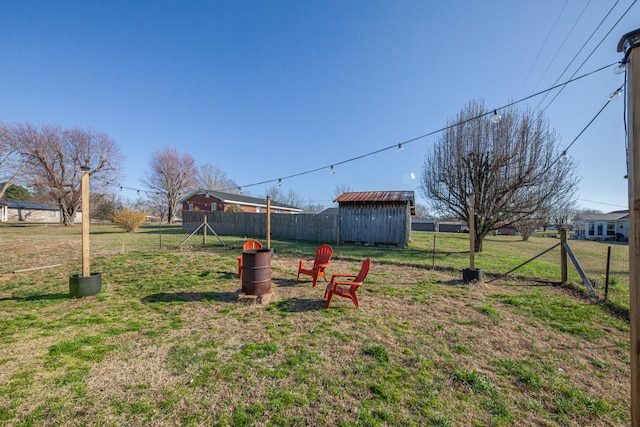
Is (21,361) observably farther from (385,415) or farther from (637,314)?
(637,314)

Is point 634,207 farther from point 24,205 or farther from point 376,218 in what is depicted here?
point 24,205

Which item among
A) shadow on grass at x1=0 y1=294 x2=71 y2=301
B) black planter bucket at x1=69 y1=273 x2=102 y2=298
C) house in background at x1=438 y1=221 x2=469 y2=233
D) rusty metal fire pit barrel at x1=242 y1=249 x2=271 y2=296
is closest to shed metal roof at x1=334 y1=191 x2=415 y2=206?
rusty metal fire pit barrel at x1=242 y1=249 x2=271 y2=296

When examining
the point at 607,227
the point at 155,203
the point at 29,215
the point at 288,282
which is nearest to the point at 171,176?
the point at 155,203

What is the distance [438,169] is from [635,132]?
1333cm

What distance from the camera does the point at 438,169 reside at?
534 inches

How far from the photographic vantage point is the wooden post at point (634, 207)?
1.27m

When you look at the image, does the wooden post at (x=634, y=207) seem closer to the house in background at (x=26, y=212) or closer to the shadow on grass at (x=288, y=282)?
the shadow on grass at (x=288, y=282)

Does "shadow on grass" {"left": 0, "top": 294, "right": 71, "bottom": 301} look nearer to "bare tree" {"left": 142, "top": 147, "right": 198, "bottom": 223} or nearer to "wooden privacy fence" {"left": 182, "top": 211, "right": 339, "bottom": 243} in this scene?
"wooden privacy fence" {"left": 182, "top": 211, "right": 339, "bottom": 243}

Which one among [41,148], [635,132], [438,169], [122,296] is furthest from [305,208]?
[635,132]

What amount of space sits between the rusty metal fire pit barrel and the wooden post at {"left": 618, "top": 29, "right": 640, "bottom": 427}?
437 cm

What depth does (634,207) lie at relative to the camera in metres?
1.28

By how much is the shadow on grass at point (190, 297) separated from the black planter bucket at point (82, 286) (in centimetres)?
107

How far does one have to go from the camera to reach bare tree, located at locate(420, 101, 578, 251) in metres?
11.5

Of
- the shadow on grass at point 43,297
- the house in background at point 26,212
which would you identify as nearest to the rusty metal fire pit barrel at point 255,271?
the shadow on grass at point 43,297
